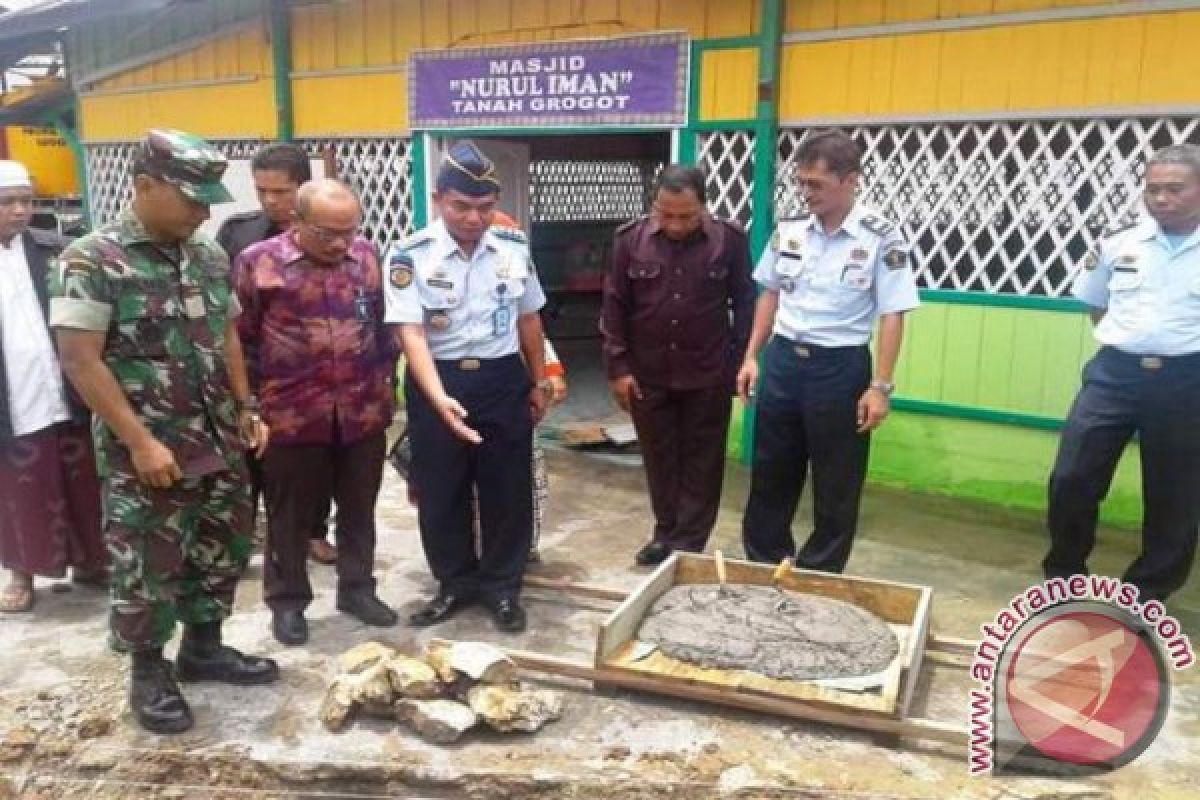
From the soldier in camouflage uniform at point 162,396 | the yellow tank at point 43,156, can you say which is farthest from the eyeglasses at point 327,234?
the yellow tank at point 43,156

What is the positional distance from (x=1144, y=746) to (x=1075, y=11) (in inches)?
120

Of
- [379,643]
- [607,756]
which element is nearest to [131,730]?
[379,643]

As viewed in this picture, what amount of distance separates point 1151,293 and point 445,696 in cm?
258

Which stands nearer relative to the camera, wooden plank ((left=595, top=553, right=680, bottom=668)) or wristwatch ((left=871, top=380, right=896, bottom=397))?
wooden plank ((left=595, top=553, right=680, bottom=668))

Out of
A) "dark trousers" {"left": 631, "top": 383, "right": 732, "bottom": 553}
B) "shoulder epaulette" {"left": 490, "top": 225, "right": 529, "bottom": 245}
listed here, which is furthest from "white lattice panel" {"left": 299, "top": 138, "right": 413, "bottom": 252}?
"shoulder epaulette" {"left": 490, "top": 225, "right": 529, "bottom": 245}

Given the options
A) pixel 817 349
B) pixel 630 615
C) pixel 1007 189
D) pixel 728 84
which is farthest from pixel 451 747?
pixel 728 84

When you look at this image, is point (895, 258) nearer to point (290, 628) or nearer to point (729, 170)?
point (729, 170)

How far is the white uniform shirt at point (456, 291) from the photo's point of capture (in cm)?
321

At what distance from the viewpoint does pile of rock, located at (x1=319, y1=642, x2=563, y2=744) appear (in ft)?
9.10

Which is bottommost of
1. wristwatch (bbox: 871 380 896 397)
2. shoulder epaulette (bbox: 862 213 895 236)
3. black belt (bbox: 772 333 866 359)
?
wristwatch (bbox: 871 380 896 397)

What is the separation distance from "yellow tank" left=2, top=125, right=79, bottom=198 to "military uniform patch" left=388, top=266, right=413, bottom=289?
12986mm

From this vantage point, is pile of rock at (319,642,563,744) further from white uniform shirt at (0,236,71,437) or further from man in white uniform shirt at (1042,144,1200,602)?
man in white uniform shirt at (1042,144,1200,602)

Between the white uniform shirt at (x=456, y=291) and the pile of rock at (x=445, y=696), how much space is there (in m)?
0.97

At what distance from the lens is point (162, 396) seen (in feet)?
8.79
